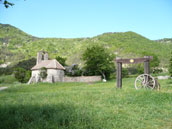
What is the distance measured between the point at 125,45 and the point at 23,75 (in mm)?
65679

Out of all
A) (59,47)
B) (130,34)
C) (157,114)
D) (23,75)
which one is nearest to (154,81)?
(157,114)

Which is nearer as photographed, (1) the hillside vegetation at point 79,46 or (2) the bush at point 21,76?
(2) the bush at point 21,76

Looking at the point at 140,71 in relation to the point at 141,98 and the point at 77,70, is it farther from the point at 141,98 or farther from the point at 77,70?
the point at 141,98

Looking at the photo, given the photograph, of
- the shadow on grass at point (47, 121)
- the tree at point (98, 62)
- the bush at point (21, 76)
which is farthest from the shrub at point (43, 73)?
the shadow on grass at point (47, 121)

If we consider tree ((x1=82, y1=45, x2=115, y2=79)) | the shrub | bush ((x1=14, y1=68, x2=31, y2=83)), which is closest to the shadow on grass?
the shrub

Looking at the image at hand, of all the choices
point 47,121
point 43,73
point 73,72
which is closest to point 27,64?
point 73,72

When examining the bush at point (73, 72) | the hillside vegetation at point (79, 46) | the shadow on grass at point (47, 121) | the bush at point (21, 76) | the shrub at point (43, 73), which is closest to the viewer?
the shadow on grass at point (47, 121)

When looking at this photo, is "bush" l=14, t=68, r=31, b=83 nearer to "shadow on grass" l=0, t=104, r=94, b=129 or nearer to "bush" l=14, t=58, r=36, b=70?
"bush" l=14, t=58, r=36, b=70

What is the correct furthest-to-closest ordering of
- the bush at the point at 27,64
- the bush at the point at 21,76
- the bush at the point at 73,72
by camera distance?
the bush at the point at 27,64, the bush at the point at 21,76, the bush at the point at 73,72

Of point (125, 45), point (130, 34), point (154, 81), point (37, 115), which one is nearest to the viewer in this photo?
point (37, 115)

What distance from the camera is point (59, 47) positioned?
112000 millimetres

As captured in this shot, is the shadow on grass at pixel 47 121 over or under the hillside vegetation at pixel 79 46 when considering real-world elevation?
under

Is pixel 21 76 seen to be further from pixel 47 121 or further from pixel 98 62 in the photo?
pixel 47 121

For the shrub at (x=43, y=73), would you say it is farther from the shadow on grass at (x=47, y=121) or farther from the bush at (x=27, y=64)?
the bush at (x=27, y=64)
